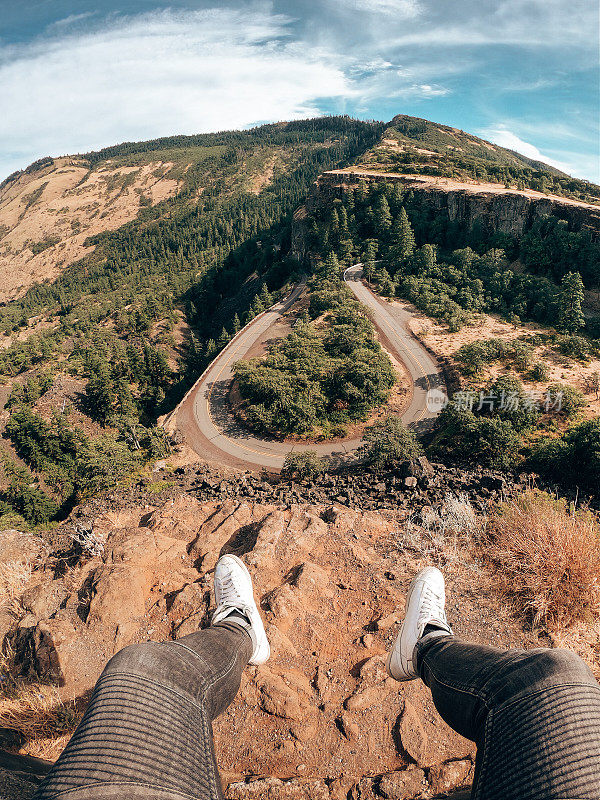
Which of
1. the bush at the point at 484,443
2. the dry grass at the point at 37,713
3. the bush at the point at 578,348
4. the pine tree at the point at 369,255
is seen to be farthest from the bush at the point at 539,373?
the dry grass at the point at 37,713

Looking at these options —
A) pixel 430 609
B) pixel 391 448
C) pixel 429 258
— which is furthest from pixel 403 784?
pixel 429 258

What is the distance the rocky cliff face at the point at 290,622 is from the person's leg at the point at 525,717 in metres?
2.34

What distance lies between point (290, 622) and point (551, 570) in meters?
5.48

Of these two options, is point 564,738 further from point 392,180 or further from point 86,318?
point 86,318

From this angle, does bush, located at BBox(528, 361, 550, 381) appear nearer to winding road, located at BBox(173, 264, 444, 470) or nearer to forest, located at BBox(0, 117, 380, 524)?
winding road, located at BBox(173, 264, 444, 470)

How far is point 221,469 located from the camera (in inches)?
971

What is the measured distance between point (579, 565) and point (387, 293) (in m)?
41.2

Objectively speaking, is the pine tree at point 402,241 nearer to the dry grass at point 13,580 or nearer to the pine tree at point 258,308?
the pine tree at point 258,308

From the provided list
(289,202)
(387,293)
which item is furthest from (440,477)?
(289,202)

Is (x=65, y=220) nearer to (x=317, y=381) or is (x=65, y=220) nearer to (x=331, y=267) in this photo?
(x=331, y=267)

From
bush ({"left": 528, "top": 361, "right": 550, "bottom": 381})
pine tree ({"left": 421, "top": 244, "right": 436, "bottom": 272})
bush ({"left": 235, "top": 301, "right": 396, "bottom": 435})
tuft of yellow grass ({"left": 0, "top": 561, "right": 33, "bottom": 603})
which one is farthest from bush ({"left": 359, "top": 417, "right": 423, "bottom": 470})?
pine tree ({"left": 421, "top": 244, "right": 436, "bottom": 272})

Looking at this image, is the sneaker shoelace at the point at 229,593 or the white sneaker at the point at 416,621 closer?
the white sneaker at the point at 416,621

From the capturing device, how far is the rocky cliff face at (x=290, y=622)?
5.41m

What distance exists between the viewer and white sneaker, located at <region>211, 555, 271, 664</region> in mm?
5402
